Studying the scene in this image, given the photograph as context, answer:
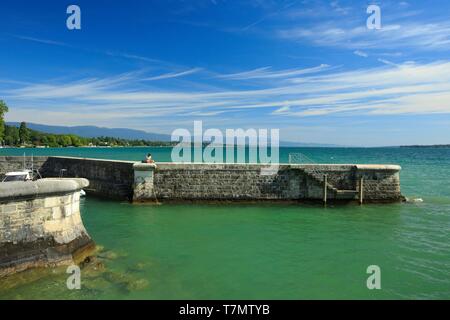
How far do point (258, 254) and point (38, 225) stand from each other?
18.8 feet

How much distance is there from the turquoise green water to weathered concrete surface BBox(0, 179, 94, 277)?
0.53 metres

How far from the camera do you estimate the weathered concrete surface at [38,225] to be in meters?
7.59

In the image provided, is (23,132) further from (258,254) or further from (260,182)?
(258,254)

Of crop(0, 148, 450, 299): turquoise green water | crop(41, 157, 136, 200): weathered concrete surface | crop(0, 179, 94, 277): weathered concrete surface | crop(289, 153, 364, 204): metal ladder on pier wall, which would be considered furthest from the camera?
crop(41, 157, 136, 200): weathered concrete surface

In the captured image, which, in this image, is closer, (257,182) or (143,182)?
(143,182)

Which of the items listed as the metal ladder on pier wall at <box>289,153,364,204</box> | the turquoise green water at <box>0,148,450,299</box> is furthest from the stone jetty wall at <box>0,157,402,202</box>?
the turquoise green water at <box>0,148,450,299</box>

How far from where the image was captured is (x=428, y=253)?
32.9 ft

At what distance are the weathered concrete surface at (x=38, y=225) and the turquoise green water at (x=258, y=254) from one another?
530 millimetres

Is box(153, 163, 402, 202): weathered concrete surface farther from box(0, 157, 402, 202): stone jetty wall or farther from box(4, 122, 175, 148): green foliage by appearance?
box(4, 122, 175, 148): green foliage

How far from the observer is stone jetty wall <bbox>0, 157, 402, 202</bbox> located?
1725 cm

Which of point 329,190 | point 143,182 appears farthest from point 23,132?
point 329,190

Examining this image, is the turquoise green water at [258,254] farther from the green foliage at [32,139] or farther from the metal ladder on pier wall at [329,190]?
the green foliage at [32,139]

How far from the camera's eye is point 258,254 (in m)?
9.78
